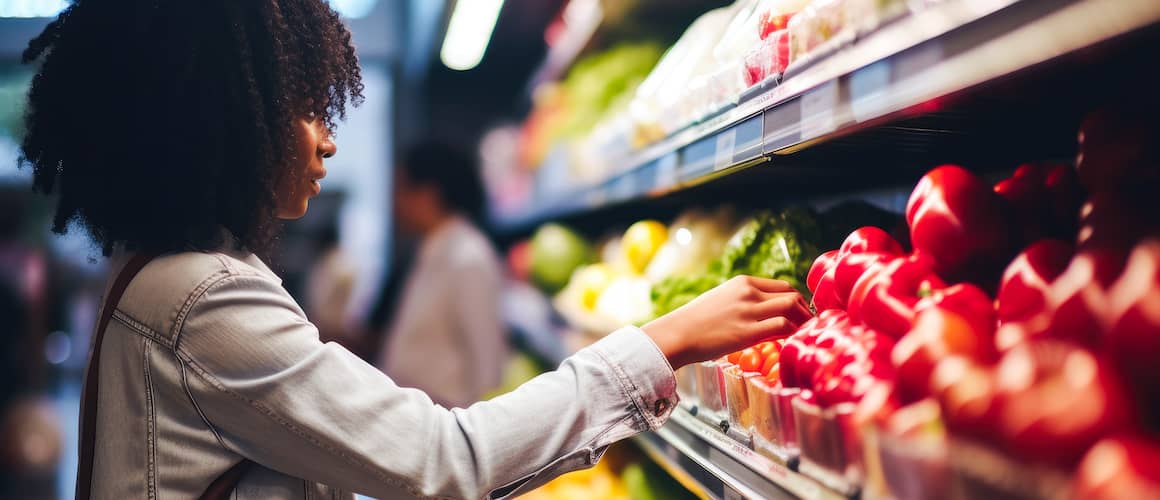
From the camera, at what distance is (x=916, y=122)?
0.95m

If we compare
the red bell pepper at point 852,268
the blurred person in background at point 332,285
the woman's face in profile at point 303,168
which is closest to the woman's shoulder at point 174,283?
the woman's face in profile at point 303,168

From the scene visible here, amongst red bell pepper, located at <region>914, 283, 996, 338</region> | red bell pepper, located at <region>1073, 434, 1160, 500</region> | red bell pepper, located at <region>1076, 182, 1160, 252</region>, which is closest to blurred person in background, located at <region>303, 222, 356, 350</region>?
red bell pepper, located at <region>914, 283, 996, 338</region>

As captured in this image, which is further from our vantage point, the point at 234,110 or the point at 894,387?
the point at 234,110

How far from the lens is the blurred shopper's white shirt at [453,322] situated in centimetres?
348

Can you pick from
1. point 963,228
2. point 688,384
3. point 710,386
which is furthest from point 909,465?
point 688,384

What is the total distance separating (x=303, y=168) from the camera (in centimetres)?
131

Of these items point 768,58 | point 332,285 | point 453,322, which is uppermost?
point 768,58

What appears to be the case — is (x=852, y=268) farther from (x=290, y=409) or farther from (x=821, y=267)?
(x=290, y=409)

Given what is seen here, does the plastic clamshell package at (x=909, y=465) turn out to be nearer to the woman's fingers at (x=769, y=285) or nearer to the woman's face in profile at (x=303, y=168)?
the woman's fingers at (x=769, y=285)

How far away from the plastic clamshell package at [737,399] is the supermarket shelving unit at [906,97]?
3 cm

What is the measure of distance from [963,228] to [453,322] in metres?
2.85

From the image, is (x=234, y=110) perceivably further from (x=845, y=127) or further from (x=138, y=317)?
(x=845, y=127)

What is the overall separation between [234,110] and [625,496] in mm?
1566

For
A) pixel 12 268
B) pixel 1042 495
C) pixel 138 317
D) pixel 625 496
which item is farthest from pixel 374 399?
pixel 12 268
